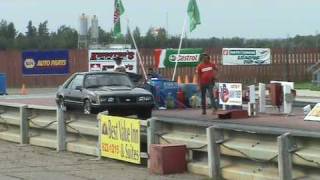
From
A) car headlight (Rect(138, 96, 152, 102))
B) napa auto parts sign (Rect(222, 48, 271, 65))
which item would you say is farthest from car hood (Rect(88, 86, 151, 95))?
napa auto parts sign (Rect(222, 48, 271, 65))

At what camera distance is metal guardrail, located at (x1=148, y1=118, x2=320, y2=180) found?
27.4 ft

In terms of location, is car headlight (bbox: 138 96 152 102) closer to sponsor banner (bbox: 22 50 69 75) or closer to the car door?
the car door

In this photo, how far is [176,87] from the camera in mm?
24141

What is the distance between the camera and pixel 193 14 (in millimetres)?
30406

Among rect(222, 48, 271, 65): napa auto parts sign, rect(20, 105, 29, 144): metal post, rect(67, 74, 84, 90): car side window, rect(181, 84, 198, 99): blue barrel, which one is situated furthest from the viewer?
rect(222, 48, 271, 65): napa auto parts sign

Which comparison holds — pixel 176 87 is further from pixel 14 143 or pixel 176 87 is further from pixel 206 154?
pixel 206 154

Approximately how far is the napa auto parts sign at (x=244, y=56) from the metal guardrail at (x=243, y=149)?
31.5 meters

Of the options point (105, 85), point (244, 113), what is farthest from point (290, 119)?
point (105, 85)

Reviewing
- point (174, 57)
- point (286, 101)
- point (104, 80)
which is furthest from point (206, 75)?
point (174, 57)

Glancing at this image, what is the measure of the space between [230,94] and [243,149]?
13264mm

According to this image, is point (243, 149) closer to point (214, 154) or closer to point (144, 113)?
point (214, 154)

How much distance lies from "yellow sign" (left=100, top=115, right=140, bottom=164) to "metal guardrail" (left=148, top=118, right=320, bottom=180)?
1.11 feet

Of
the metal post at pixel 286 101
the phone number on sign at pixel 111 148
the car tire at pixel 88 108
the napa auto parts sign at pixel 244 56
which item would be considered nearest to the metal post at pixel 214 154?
the phone number on sign at pixel 111 148

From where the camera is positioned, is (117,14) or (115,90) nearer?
(115,90)
